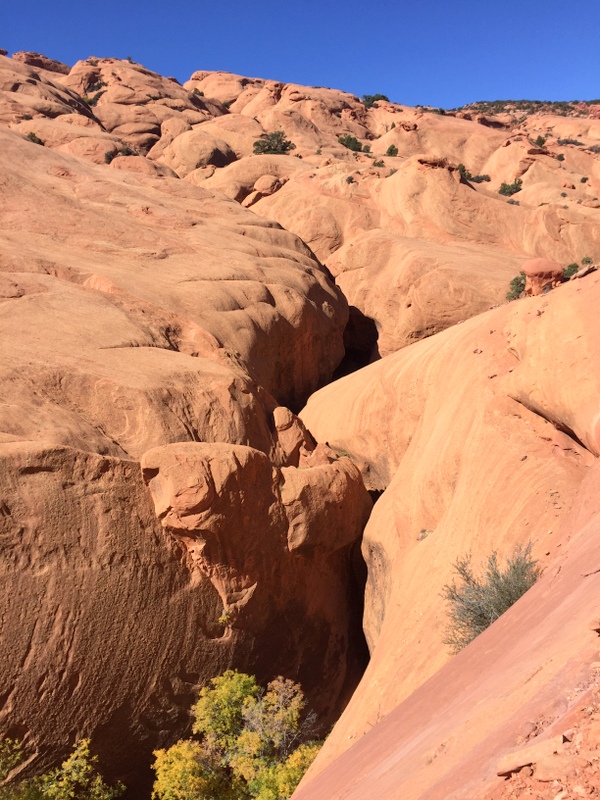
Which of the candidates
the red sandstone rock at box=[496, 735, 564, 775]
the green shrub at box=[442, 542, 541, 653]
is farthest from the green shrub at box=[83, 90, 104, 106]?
the red sandstone rock at box=[496, 735, 564, 775]

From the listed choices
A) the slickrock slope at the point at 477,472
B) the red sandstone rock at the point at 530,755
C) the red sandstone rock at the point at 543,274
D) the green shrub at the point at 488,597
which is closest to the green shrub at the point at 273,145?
the red sandstone rock at the point at 543,274

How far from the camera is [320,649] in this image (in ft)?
42.1

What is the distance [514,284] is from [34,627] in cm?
1994

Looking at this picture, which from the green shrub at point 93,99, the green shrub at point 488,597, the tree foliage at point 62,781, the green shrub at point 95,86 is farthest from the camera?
the green shrub at point 95,86

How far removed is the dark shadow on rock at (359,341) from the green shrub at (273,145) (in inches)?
815

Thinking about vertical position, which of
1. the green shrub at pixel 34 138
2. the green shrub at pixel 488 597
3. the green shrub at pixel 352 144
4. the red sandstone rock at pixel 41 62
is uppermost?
the red sandstone rock at pixel 41 62

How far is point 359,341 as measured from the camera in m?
27.7

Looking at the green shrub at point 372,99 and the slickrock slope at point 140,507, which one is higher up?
the green shrub at point 372,99

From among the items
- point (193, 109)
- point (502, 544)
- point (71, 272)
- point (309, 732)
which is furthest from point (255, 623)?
point (193, 109)

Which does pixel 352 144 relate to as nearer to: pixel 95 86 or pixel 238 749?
pixel 95 86

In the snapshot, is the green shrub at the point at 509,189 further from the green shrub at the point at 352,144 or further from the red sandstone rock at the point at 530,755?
the red sandstone rock at the point at 530,755

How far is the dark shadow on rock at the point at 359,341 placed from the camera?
88.8 feet

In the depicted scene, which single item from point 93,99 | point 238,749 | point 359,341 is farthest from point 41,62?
point 238,749

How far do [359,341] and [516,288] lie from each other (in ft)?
24.2
